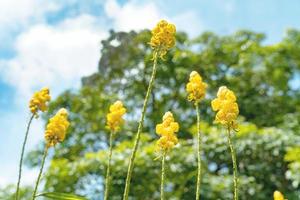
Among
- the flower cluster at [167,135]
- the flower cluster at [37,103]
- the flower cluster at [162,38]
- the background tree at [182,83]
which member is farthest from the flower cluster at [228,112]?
the background tree at [182,83]

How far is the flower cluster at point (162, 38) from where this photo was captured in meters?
2.35

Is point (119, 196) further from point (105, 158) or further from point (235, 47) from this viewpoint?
point (235, 47)

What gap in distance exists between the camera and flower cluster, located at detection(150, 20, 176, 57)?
7.71 feet

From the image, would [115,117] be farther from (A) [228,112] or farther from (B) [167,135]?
(A) [228,112]

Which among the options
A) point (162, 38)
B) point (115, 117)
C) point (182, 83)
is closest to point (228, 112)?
point (162, 38)

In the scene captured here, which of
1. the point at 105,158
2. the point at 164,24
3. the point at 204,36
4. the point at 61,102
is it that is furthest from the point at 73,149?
the point at 164,24

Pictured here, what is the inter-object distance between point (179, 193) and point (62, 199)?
871 centimetres

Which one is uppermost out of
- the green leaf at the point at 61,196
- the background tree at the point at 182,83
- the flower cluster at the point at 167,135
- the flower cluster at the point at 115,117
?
the background tree at the point at 182,83

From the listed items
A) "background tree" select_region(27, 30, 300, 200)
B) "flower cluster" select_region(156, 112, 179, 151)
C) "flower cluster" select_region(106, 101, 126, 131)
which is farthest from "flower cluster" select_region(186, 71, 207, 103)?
"background tree" select_region(27, 30, 300, 200)

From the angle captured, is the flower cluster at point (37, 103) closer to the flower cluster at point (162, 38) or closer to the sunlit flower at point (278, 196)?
the flower cluster at point (162, 38)

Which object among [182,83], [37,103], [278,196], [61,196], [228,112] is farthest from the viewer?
[182,83]

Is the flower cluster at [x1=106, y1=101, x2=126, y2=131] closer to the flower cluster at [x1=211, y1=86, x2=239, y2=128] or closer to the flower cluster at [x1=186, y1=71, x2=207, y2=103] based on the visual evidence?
the flower cluster at [x1=186, y1=71, x2=207, y2=103]

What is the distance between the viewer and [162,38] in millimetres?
2361

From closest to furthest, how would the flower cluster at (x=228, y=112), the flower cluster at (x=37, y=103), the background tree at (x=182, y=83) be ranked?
the flower cluster at (x=228, y=112) → the flower cluster at (x=37, y=103) → the background tree at (x=182, y=83)
